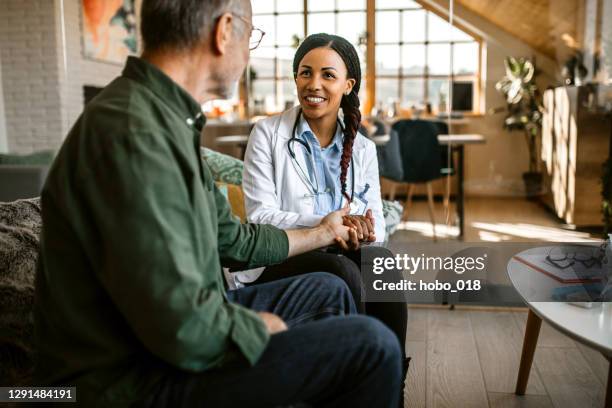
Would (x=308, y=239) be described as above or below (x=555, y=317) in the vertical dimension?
above

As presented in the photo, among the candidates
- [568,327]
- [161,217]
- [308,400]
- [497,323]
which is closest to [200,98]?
[161,217]

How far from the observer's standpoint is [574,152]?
3141 millimetres

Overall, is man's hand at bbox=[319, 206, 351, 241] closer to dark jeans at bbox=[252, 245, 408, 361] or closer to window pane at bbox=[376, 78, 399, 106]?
dark jeans at bbox=[252, 245, 408, 361]

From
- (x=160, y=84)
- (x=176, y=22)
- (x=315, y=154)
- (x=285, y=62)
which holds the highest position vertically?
(x=285, y=62)

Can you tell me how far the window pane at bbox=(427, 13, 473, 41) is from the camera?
3.04 meters

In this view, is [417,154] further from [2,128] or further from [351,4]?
[2,128]

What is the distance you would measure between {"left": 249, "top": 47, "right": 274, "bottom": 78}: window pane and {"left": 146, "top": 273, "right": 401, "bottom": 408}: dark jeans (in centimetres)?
217

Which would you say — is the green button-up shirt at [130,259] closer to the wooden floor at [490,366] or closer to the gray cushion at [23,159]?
the wooden floor at [490,366]

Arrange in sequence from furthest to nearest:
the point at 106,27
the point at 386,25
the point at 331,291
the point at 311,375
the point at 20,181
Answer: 1. the point at 106,27
2. the point at 20,181
3. the point at 386,25
4. the point at 331,291
5. the point at 311,375

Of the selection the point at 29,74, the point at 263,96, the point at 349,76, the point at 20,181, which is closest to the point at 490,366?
the point at 349,76

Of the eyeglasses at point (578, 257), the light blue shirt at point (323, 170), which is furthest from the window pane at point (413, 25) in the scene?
the eyeglasses at point (578, 257)

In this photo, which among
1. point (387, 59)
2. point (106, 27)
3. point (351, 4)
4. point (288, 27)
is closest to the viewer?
point (288, 27)

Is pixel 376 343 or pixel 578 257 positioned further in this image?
pixel 578 257

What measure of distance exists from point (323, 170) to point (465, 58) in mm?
1605
